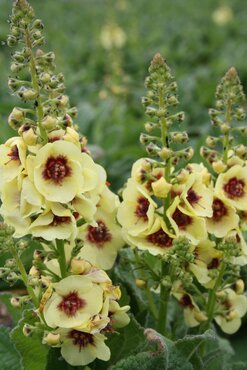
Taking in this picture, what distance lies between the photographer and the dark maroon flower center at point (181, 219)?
76.1 inches

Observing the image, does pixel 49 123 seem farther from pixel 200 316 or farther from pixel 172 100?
pixel 200 316

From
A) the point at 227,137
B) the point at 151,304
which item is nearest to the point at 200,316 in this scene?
the point at 151,304

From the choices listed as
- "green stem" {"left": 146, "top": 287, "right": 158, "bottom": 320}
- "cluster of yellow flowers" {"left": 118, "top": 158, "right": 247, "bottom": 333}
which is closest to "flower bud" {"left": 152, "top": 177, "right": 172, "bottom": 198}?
"cluster of yellow flowers" {"left": 118, "top": 158, "right": 247, "bottom": 333}

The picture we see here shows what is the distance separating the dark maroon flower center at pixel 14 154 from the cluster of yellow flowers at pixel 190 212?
35 centimetres

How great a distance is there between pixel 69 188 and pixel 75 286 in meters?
0.26

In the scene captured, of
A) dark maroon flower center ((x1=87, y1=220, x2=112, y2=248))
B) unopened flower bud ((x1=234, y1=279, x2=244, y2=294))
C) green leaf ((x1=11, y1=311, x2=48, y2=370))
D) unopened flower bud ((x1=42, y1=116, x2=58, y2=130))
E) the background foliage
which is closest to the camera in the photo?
unopened flower bud ((x1=42, y1=116, x2=58, y2=130))

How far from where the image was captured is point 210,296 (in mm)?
2127

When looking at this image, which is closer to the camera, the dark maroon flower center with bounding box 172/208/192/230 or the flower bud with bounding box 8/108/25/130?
the flower bud with bounding box 8/108/25/130

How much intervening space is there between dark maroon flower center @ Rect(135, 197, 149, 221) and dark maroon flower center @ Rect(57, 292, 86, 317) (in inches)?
12.4

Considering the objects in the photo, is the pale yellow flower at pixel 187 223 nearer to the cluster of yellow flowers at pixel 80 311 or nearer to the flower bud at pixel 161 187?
the flower bud at pixel 161 187

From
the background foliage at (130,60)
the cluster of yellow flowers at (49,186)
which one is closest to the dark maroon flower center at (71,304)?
the cluster of yellow flowers at (49,186)

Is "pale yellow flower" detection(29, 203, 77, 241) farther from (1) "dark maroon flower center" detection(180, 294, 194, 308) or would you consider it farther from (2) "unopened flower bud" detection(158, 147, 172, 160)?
(1) "dark maroon flower center" detection(180, 294, 194, 308)

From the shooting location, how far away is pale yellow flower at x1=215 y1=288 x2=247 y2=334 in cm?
218

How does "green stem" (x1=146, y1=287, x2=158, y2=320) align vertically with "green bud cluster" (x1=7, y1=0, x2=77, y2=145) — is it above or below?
below
